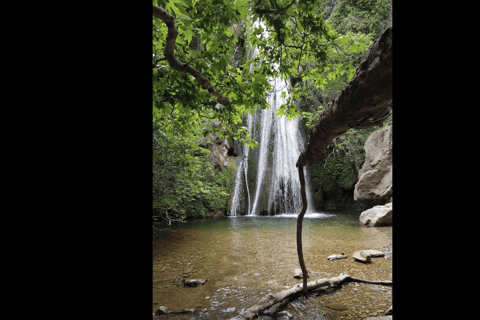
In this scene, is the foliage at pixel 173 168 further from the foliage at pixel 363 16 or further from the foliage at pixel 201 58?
the foliage at pixel 363 16

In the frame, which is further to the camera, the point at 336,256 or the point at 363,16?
the point at 363,16

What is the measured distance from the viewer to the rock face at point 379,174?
31.8ft

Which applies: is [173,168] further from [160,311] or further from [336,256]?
[336,256]

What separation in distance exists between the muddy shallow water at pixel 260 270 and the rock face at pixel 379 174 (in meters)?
2.41

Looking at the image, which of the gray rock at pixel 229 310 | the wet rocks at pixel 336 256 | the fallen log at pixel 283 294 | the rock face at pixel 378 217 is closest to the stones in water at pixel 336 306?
the fallen log at pixel 283 294

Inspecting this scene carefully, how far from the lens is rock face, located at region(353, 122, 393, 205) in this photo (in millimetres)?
9688

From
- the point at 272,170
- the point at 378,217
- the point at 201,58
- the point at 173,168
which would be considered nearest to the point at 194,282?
the point at 173,168

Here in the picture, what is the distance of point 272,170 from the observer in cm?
1495

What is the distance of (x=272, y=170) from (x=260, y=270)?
1089 cm
